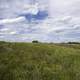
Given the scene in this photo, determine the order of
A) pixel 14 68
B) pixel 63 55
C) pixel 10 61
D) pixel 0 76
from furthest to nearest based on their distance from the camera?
pixel 63 55, pixel 10 61, pixel 14 68, pixel 0 76

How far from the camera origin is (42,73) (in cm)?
906

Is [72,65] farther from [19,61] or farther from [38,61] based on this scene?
[19,61]

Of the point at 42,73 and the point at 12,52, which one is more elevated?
the point at 12,52

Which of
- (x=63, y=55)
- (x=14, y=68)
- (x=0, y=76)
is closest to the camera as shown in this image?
(x=0, y=76)

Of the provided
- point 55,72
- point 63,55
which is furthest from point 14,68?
point 63,55

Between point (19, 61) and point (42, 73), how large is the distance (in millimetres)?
1685

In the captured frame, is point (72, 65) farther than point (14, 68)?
Yes

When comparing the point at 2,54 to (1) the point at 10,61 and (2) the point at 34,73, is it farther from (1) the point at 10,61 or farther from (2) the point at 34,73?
(2) the point at 34,73

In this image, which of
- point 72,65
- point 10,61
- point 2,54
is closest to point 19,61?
point 10,61

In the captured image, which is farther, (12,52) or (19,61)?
(12,52)

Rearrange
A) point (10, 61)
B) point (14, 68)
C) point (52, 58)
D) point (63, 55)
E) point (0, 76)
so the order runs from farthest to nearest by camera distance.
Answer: point (63, 55) → point (52, 58) → point (10, 61) → point (14, 68) → point (0, 76)

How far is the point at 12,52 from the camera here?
12156mm

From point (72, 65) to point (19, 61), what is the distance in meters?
2.28

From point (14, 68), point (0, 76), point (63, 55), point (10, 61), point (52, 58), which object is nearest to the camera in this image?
point (0, 76)
